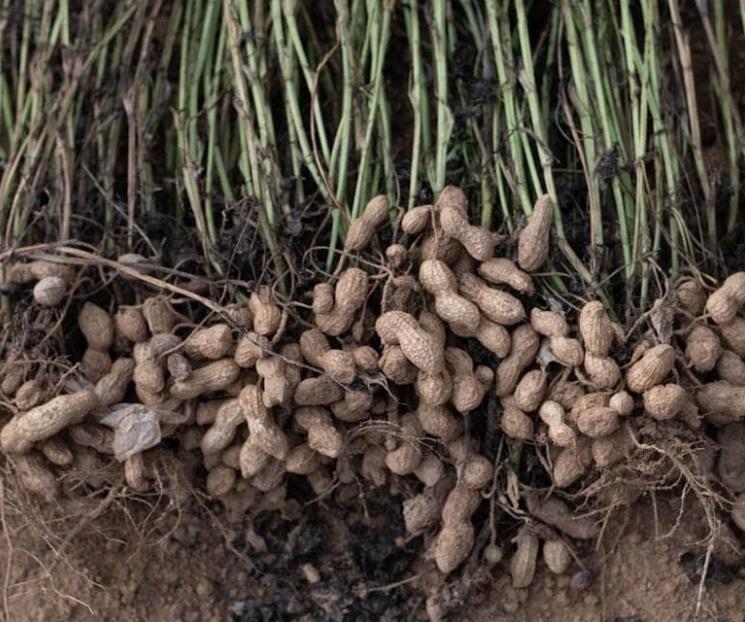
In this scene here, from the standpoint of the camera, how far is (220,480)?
1.81 m

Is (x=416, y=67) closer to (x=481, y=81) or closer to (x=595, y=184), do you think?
(x=481, y=81)

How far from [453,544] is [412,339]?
1.24 feet

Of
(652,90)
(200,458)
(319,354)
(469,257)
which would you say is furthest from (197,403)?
(652,90)

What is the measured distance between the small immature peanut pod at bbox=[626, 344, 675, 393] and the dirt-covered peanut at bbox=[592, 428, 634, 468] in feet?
0.27

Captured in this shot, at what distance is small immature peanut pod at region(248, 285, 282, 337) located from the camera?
1704 mm

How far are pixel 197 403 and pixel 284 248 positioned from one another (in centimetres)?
30

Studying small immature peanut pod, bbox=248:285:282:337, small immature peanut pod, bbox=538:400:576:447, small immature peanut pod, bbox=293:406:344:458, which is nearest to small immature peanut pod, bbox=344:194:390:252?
small immature peanut pod, bbox=248:285:282:337

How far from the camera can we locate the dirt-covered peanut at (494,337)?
1.69 metres

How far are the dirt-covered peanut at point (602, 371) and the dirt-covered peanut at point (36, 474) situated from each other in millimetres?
879

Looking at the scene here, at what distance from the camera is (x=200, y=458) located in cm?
184

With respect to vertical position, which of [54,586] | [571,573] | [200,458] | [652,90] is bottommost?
[571,573]

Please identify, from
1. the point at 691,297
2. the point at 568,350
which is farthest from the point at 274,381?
the point at 691,297

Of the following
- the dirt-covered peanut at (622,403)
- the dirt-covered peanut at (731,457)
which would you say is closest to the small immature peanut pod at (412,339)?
the dirt-covered peanut at (622,403)

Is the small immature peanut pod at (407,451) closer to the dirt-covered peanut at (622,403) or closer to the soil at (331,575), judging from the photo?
the soil at (331,575)
